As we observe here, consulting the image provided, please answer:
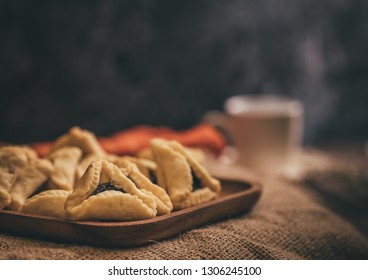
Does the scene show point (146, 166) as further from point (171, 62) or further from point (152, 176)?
point (171, 62)

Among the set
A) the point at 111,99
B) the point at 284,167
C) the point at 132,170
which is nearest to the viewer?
the point at 132,170

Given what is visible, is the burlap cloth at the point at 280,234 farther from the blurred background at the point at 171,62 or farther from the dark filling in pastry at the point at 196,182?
the blurred background at the point at 171,62

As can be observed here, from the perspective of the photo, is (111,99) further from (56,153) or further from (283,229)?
(283,229)

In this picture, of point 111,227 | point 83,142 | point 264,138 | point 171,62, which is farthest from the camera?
point 171,62

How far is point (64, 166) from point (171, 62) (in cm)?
98

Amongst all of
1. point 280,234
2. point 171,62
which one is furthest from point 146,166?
point 171,62

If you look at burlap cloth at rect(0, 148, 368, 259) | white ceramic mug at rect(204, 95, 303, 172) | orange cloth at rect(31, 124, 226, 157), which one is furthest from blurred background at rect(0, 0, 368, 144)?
burlap cloth at rect(0, 148, 368, 259)

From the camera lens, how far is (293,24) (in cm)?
181

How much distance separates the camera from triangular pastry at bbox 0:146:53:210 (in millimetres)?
700

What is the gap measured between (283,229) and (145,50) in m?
1.00

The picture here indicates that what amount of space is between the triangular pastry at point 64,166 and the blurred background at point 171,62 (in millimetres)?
761

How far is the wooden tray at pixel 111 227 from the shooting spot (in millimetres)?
618

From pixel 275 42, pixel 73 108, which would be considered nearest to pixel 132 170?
pixel 73 108

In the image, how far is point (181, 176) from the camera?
2.42 ft
